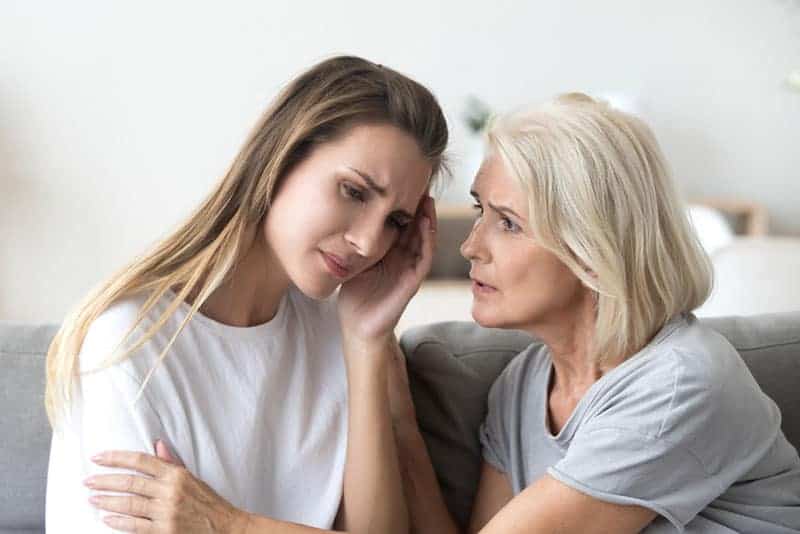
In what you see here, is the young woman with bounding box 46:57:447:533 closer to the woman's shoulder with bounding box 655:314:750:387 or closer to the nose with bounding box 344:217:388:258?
the nose with bounding box 344:217:388:258

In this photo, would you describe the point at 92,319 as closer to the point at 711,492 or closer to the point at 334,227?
the point at 334,227

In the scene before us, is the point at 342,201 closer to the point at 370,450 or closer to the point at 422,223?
the point at 422,223

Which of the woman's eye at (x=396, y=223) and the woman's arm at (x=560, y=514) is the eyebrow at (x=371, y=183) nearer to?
the woman's eye at (x=396, y=223)

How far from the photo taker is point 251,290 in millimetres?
1586

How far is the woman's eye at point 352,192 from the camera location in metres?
1.48

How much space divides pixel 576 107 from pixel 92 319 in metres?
0.73

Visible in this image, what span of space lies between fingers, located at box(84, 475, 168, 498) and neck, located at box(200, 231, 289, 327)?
0.27 m

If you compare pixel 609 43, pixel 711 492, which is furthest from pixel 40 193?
pixel 711 492

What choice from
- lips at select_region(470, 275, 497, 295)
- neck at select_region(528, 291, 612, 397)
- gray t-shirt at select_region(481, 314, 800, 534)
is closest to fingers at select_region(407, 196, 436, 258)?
lips at select_region(470, 275, 497, 295)

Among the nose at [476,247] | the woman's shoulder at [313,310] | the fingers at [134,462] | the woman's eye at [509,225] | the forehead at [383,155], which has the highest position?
the forehead at [383,155]

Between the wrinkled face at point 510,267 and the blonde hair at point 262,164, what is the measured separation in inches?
4.7

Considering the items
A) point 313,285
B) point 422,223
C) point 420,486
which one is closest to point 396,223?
point 422,223

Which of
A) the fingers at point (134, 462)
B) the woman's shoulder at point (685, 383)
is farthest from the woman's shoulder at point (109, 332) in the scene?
the woman's shoulder at point (685, 383)

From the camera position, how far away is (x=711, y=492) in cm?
141
